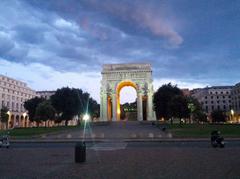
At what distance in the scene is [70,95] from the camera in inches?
3351

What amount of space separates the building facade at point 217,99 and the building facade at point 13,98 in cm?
9250

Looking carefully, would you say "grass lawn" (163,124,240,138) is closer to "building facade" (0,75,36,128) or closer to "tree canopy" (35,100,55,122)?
"tree canopy" (35,100,55,122)

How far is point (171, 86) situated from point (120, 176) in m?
67.5

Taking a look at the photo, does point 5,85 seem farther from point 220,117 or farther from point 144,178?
point 144,178

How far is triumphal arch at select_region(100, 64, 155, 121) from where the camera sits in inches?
3920

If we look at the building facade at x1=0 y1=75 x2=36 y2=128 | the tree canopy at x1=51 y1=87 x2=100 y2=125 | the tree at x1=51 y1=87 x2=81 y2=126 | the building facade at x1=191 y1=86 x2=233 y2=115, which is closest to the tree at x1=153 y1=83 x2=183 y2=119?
the tree canopy at x1=51 y1=87 x2=100 y2=125

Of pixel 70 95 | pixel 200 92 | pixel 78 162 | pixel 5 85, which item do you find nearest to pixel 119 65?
pixel 70 95

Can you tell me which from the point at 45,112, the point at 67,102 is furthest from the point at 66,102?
the point at 45,112

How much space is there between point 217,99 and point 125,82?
→ 61.7 meters

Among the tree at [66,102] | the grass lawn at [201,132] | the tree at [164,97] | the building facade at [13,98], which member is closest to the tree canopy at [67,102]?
the tree at [66,102]

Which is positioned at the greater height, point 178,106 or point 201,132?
point 178,106

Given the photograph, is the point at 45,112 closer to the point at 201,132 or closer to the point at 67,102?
the point at 67,102

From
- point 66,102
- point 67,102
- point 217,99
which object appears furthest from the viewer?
point 217,99

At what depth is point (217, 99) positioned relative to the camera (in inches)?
5404
